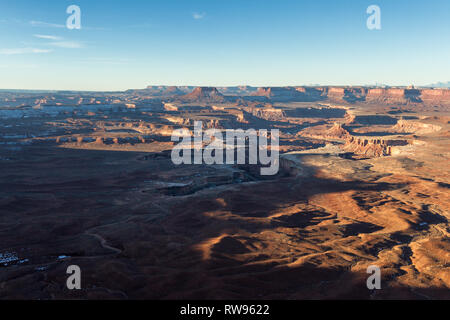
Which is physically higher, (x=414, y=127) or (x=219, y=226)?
(x=414, y=127)

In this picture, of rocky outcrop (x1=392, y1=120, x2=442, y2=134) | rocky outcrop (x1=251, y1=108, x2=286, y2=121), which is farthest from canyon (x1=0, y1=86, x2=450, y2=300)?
rocky outcrop (x1=251, y1=108, x2=286, y2=121)

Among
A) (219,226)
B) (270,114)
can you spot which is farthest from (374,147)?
(270,114)

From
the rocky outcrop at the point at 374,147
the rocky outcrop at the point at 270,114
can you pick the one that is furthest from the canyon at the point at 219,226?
the rocky outcrop at the point at 270,114

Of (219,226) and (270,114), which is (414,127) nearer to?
(270,114)

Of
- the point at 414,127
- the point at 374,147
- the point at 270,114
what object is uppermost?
the point at 270,114

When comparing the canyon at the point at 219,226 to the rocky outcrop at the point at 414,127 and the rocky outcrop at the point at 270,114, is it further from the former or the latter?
the rocky outcrop at the point at 270,114

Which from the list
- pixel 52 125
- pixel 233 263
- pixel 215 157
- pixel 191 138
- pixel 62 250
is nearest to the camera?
pixel 233 263

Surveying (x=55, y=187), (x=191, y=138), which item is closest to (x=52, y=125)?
(x=191, y=138)

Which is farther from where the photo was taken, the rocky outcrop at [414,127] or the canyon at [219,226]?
the rocky outcrop at [414,127]

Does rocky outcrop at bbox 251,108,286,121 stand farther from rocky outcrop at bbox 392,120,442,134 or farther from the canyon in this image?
the canyon

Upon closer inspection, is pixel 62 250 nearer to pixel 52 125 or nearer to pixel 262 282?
pixel 262 282

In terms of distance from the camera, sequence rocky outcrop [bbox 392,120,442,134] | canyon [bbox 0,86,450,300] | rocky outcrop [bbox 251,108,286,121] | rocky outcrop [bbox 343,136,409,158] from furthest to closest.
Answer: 1. rocky outcrop [bbox 251,108,286,121]
2. rocky outcrop [bbox 392,120,442,134]
3. rocky outcrop [bbox 343,136,409,158]
4. canyon [bbox 0,86,450,300]
